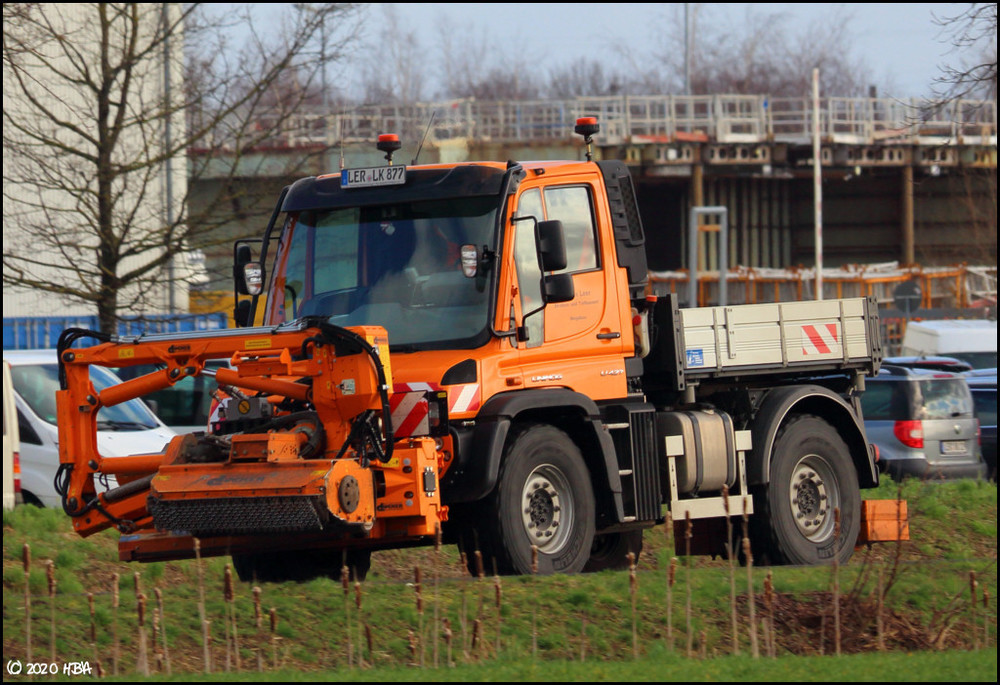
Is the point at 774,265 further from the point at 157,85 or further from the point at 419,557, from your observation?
the point at 419,557

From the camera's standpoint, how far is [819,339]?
12.5 meters

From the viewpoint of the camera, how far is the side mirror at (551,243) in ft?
32.7

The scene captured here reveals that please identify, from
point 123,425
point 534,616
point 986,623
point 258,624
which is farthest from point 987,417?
point 258,624

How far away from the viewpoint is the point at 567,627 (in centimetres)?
928

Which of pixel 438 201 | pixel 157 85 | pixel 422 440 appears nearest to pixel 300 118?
pixel 157 85

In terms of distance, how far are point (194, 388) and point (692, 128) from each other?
44.4 m

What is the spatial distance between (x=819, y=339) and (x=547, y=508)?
3.40m

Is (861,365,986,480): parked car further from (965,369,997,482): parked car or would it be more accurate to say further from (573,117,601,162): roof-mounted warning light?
(573,117,601,162): roof-mounted warning light

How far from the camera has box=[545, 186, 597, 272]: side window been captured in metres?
10.7

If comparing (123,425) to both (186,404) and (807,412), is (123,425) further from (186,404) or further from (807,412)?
(807,412)

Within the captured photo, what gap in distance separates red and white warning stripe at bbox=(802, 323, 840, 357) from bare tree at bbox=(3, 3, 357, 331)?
8898 millimetres

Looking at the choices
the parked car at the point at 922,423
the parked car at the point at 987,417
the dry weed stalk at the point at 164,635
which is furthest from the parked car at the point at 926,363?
the dry weed stalk at the point at 164,635

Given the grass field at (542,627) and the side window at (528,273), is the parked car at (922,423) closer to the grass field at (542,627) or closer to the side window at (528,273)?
the grass field at (542,627)

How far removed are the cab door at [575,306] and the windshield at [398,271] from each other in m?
0.34
